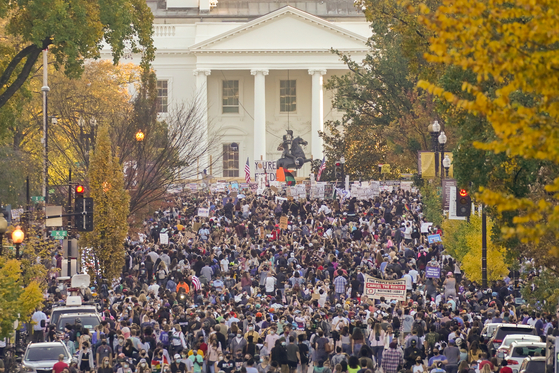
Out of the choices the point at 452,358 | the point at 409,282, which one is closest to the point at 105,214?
the point at 409,282

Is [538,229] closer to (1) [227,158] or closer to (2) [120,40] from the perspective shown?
(2) [120,40]

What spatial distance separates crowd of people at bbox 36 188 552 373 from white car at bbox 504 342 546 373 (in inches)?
20.9

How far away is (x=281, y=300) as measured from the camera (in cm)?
2547

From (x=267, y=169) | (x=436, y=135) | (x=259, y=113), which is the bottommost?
(x=267, y=169)

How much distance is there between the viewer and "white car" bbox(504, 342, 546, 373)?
17297mm

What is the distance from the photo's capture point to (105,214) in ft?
92.1

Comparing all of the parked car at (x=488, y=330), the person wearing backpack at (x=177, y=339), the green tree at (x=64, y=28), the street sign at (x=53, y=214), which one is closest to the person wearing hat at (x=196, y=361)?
the person wearing backpack at (x=177, y=339)

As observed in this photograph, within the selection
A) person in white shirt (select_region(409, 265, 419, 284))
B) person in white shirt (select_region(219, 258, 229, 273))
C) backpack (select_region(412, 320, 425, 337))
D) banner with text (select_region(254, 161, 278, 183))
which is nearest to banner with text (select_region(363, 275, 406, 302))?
backpack (select_region(412, 320, 425, 337))

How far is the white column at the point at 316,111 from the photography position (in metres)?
76.2

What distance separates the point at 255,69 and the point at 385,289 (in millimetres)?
55789

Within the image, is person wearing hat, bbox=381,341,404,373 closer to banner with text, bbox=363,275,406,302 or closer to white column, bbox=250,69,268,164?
banner with text, bbox=363,275,406,302

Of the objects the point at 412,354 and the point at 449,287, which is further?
the point at 449,287

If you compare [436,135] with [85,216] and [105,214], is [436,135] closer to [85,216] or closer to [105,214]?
[105,214]

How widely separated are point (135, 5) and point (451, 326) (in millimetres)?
9003
